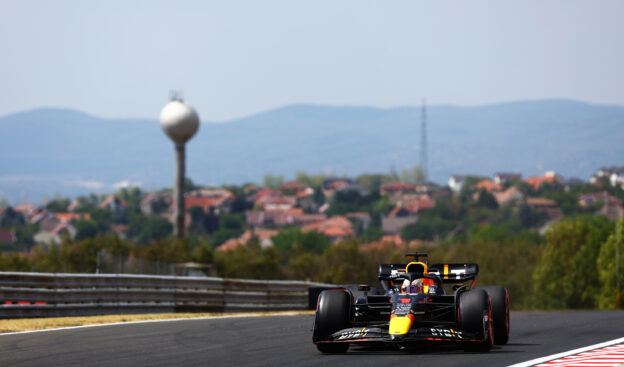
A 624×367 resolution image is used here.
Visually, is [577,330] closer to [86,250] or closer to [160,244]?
[86,250]

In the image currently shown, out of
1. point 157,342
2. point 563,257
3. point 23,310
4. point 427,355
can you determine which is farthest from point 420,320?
point 563,257

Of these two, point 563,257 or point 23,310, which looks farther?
point 563,257

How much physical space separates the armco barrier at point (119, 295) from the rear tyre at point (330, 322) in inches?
396

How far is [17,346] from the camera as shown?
15766 millimetres

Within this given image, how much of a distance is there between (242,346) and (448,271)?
3343 mm

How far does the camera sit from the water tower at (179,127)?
95.3m

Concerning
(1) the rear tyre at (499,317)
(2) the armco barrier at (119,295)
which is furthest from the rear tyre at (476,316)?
(2) the armco barrier at (119,295)

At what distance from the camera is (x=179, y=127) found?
314 ft

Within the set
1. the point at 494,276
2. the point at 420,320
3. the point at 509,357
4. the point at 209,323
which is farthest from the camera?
the point at 494,276

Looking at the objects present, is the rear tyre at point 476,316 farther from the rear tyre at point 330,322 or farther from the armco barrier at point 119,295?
the armco barrier at point 119,295

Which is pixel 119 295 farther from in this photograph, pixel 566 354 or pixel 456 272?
pixel 566 354

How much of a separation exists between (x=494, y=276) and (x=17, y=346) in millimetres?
121817

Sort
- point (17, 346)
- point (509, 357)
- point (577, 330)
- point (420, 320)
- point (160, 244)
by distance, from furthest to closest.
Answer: point (160, 244)
point (577, 330)
point (17, 346)
point (420, 320)
point (509, 357)

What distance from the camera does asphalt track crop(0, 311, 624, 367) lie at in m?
13.2
